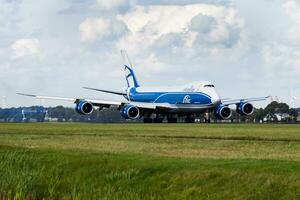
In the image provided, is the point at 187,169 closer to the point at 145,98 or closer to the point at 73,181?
the point at 73,181

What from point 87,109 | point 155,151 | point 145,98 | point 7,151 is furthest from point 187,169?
point 145,98

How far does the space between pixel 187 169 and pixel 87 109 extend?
212 ft

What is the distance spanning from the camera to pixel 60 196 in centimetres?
2620

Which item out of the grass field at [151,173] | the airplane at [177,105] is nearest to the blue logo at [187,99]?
the airplane at [177,105]

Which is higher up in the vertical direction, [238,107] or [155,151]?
[238,107]

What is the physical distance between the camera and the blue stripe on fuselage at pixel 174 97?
91375mm

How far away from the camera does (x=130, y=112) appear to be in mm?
87312

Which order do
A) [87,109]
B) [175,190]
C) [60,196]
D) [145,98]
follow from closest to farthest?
1. [175,190]
2. [60,196]
3. [87,109]
4. [145,98]

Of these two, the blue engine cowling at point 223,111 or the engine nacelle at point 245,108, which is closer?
the engine nacelle at point 245,108

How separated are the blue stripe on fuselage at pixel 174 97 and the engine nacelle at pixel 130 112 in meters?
7.60

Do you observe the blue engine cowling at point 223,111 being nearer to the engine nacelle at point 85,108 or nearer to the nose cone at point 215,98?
the nose cone at point 215,98

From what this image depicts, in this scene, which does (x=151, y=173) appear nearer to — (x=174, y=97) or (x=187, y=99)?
(x=187, y=99)

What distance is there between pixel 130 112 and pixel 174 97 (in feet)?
29.7

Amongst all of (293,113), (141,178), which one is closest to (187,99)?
(141,178)
